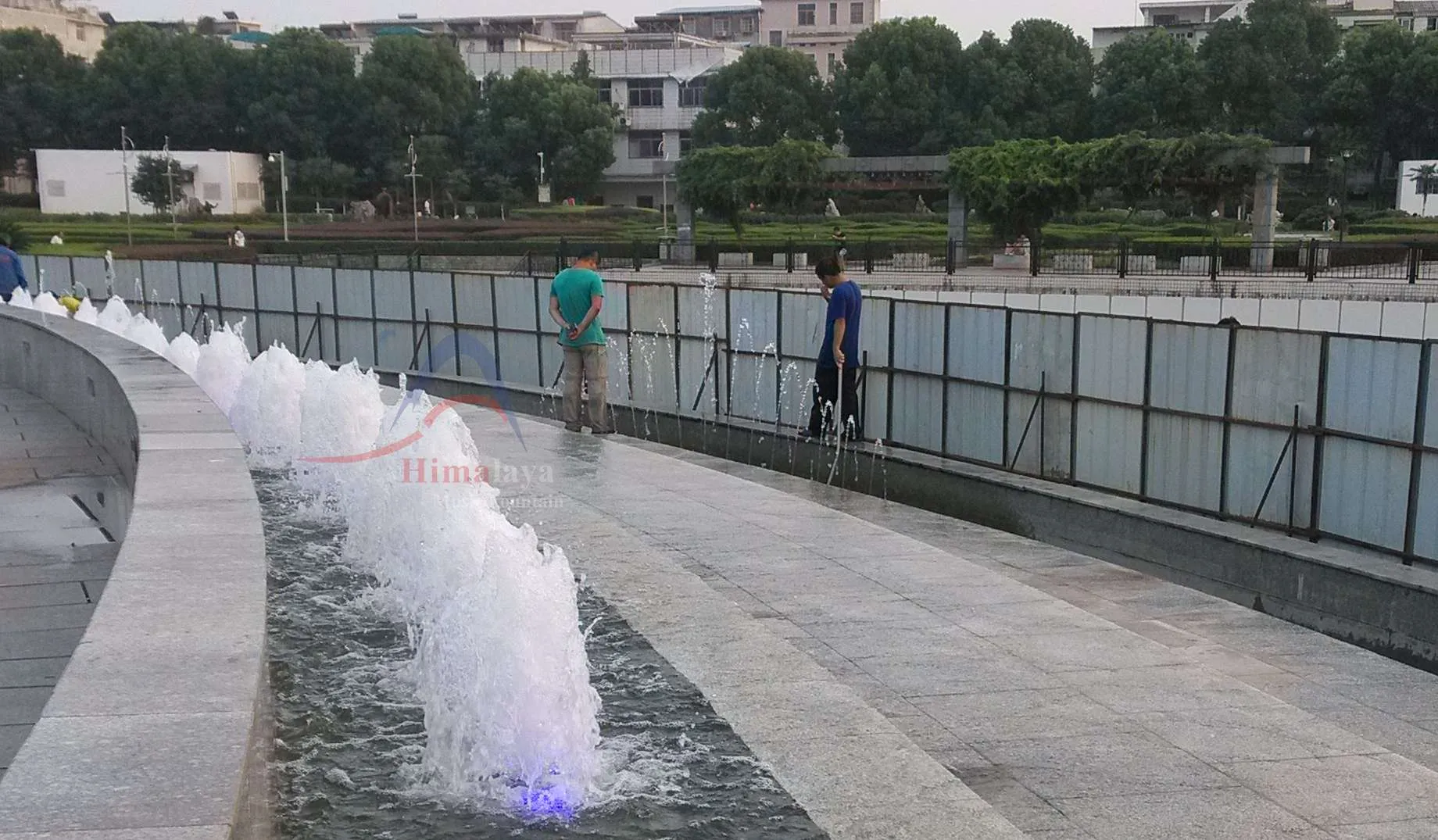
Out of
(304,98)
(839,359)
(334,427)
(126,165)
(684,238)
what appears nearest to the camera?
(334,427)

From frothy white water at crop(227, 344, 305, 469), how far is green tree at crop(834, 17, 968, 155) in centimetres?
6964

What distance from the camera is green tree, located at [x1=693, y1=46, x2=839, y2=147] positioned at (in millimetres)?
83000

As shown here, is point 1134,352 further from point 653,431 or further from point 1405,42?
point 1405,42

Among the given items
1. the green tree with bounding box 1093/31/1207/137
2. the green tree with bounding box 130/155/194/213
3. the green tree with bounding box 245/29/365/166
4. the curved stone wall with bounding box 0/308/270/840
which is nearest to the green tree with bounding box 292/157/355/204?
the green tree with bounding box 245/29/365/166

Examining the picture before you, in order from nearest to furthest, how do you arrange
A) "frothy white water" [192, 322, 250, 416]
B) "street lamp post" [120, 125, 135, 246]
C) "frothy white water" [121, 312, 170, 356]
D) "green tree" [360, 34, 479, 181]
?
"frothy white water" [192, 322, 250, 416], "frothy white water" [121, 312, 170, 356], "street lamp post" [120, 125, 135, 246], "green tree" [360, 34, 479, 181]

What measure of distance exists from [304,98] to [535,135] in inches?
522

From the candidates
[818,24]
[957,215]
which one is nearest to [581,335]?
[957,215]

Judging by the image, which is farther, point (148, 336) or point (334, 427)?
point (148, 336)

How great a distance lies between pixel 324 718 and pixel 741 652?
164 centimetres

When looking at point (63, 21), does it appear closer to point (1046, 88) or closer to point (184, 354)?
point (1046, 88)

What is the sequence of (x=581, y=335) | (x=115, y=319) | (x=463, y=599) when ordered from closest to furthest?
(x=463, y=599)
(x=581, y=335)
(x=115, y=319)

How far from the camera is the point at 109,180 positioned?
245ft

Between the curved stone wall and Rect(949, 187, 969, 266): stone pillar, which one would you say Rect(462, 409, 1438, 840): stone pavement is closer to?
the curved stone wall

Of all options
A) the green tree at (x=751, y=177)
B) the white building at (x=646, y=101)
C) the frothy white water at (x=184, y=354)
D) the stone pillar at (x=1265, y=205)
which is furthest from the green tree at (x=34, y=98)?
the frothy white water at (x=184, y=354)
